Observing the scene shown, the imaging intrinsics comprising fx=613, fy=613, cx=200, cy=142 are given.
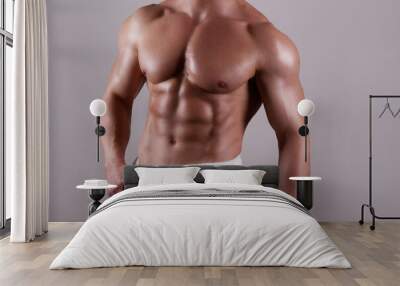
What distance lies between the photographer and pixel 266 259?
4363mm

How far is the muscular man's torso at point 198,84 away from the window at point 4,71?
141cm

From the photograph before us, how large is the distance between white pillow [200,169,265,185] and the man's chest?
848 mm

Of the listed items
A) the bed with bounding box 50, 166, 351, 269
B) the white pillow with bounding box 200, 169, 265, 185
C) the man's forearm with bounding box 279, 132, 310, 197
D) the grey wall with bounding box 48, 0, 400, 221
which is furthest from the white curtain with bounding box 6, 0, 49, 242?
the man's forearm with bounding box 279, 132, 310, 197

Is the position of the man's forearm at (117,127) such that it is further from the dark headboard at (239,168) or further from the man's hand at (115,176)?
the dark headboard at (239,168)

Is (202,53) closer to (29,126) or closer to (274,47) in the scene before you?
(274,47)

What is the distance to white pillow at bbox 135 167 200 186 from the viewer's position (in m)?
6.21

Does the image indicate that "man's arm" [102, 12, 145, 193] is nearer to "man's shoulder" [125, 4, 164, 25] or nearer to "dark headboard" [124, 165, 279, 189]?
"man's shoulder" [125, 4, 164, 25]

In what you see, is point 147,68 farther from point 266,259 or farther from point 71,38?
point 266,259

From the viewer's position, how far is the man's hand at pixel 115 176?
6746 mm

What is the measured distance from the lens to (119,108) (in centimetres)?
691

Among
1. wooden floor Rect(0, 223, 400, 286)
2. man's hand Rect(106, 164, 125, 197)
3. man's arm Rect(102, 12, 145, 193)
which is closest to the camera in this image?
wooden floor Rect(0, 223, 400, 286)

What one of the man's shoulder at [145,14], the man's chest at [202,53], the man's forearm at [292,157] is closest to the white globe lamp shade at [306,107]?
the man's forearm at [292,157]

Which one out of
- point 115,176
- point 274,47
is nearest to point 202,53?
point 274,47

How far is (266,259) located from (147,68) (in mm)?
2955
